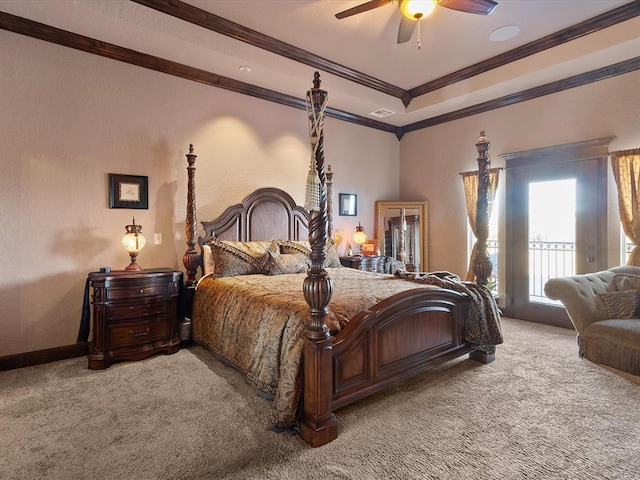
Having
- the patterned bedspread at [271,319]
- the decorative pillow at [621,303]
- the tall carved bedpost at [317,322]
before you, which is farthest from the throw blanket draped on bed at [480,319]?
the tall carved bedpost at [317,322]

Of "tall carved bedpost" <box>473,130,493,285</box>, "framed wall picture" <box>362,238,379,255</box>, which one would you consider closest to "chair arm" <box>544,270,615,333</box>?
"tall carved bedpost" <box>473,130,493,285</box>

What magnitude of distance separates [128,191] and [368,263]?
329 centimetres

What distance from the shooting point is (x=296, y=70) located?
4.25 metres

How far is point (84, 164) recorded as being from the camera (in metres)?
3.48

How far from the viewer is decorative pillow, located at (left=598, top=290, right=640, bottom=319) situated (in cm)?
312

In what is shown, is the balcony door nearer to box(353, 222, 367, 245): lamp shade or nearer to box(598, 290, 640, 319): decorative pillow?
box(598, 290, 640, 319): decorative pillow

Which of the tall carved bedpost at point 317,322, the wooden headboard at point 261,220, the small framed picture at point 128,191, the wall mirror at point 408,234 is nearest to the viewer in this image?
the tall carved bedpost at point 317,322

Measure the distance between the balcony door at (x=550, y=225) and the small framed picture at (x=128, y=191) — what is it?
481 centimetres

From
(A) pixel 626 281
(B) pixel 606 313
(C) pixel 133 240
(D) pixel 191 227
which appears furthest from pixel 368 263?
(C) pixel 133 240

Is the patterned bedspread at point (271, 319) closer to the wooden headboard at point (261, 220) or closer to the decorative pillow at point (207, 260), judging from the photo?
the decorative pillow at point (207, 260)

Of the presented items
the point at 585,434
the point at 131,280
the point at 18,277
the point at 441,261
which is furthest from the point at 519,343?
the point at 18,277

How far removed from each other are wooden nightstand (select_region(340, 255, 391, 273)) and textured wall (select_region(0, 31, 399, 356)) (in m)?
1.77

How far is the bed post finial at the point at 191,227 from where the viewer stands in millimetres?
3895

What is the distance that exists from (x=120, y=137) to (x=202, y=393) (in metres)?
2.82
